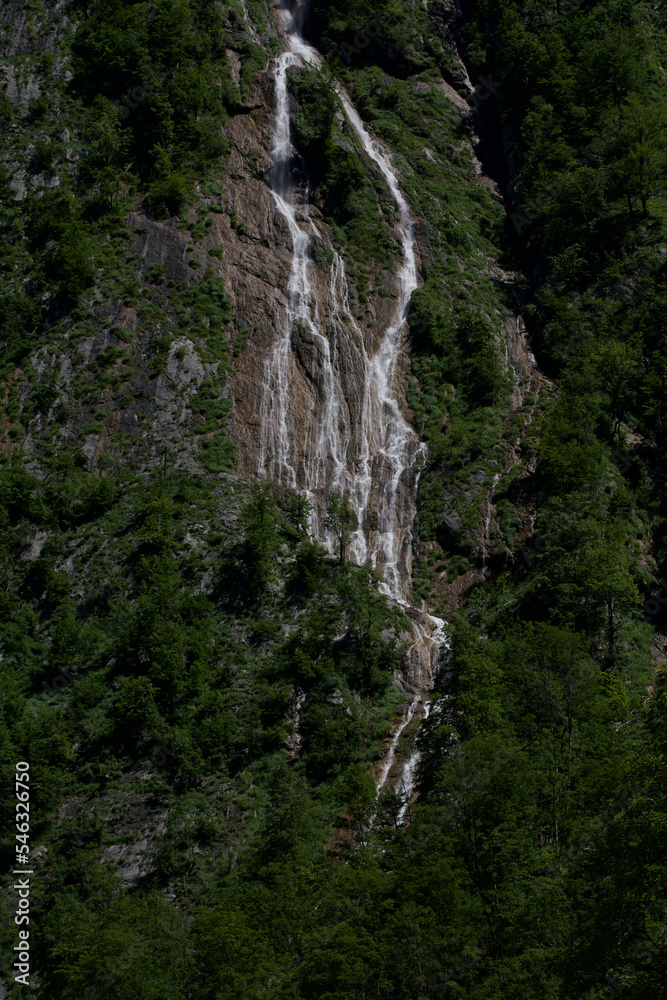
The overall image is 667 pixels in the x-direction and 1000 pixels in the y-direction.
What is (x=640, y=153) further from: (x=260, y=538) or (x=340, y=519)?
(x=260, y=538)

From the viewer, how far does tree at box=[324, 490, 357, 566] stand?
151ft

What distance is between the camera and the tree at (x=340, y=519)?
46094mm

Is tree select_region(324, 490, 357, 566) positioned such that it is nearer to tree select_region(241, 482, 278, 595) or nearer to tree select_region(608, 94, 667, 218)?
tree select_region(241, 482, 278, 595)

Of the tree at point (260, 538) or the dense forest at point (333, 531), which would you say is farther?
the tree at point (260, 538)

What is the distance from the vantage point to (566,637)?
116 feet

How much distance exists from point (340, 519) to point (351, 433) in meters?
7.03

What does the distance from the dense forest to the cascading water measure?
100 cm

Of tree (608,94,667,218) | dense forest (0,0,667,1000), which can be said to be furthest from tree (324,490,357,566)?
tree (608,94,667,218)

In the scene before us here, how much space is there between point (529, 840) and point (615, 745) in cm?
529

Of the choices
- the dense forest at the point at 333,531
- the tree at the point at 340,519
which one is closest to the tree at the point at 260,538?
the dense forest at the point at 333,531

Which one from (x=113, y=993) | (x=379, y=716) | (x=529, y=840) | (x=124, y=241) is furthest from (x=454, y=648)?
(x=124, y=241)

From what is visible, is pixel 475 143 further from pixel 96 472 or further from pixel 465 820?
pixel 465 820

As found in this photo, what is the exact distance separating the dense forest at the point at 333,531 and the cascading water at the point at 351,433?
100cm

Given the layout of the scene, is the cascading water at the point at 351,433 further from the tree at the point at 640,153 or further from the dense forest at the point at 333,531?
the tree at the point at 640,153
